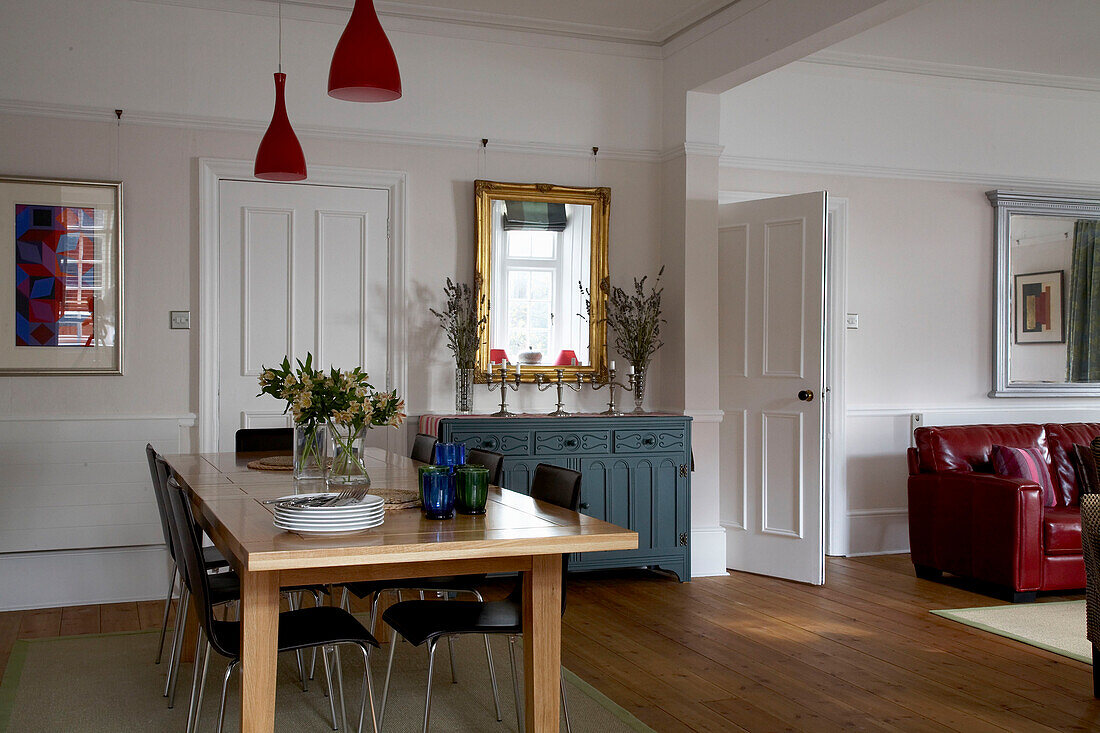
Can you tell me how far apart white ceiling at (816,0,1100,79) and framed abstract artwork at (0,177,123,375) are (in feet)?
14.3

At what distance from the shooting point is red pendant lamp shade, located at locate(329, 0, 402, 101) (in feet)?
9.66

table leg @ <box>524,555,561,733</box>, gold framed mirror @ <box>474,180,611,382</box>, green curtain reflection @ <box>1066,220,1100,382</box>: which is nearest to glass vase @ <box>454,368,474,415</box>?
gold framed mirror @ <box>474,180,611,382</box>

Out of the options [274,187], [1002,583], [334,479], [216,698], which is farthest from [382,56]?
[1002,583]

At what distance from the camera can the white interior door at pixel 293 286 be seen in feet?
17.6

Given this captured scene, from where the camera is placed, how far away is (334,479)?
278 centimetres

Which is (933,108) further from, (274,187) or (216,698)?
(216,698)

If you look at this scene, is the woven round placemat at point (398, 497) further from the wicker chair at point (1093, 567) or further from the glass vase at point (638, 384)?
the glass vase at point (638, 384)

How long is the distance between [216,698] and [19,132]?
3099 millimetres

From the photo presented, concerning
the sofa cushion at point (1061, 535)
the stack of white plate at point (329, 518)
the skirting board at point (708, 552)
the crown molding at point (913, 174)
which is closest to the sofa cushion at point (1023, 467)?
the sofa cushion at point (1061, 535)

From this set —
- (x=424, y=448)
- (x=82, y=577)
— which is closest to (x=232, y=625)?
(x=424, y=448)

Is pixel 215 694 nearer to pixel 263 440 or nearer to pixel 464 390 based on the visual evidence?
pixel 263 440

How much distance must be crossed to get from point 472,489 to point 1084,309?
5684 mm

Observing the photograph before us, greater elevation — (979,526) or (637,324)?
(637,324)

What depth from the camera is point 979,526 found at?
5398 millimetres
